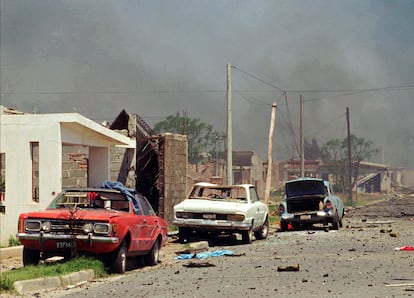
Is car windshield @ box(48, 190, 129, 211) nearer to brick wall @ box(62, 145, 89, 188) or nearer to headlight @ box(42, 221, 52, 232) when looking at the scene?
headlight @ box(42, 221, 52, 232)

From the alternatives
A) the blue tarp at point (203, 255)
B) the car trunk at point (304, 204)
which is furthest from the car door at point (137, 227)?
the car trunk at point (304, 204)

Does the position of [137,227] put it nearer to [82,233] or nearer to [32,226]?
[82,233]

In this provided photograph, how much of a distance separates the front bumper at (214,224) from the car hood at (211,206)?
0.30m

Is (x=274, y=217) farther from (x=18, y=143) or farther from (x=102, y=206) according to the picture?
(x=102, y=206)

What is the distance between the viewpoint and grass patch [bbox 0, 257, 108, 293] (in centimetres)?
1095

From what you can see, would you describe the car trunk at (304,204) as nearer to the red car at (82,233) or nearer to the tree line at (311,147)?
the red car at (82,233)

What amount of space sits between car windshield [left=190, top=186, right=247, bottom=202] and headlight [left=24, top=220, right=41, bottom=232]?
330 inches

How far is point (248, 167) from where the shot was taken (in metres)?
74.4

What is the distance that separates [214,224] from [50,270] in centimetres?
801

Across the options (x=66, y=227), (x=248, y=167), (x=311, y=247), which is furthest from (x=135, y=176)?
(x=248, y=167)

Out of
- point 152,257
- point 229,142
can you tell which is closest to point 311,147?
point 229,142

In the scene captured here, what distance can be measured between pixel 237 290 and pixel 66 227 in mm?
4028

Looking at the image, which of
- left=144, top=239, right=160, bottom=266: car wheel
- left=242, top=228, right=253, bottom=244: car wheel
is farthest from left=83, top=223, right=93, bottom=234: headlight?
left=242, top=228, right=253, bottom=244: car wheel

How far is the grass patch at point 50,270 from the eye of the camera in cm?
1095
